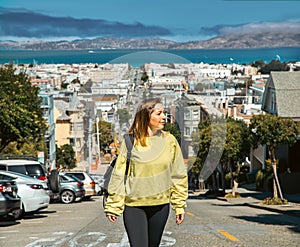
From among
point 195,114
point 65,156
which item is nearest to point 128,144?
point 195,114

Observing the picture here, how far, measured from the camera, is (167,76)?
1403 cm

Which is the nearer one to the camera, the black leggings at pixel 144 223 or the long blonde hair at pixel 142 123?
the black leggings at pixel 144 223

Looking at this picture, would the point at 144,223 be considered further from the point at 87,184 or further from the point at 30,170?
the point at 87,184

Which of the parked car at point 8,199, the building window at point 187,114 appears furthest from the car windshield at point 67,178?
the building window at point 187,114

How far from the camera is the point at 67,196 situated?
26891 millimetres

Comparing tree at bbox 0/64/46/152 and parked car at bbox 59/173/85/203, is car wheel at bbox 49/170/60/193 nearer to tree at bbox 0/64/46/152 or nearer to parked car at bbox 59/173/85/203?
parked car at bbox 59/173/85/203

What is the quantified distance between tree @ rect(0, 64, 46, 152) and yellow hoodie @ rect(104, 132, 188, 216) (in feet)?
105

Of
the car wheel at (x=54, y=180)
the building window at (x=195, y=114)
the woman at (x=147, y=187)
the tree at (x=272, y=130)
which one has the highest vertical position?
the building window at (x=195, y=114)

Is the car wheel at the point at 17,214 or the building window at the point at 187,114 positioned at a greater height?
the building window at the point at 187,114

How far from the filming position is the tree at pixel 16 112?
126ft

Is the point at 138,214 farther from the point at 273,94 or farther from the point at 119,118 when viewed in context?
the point at 273,94

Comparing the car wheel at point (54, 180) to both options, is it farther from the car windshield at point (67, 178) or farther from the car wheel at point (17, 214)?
the car wheel at point (17, 214)

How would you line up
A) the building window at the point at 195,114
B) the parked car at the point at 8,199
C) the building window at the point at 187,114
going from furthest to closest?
the parked car at the point at 8,199 → the building window at the point at 195,114 → the building window at the point at 187,114

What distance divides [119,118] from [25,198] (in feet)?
23.9
